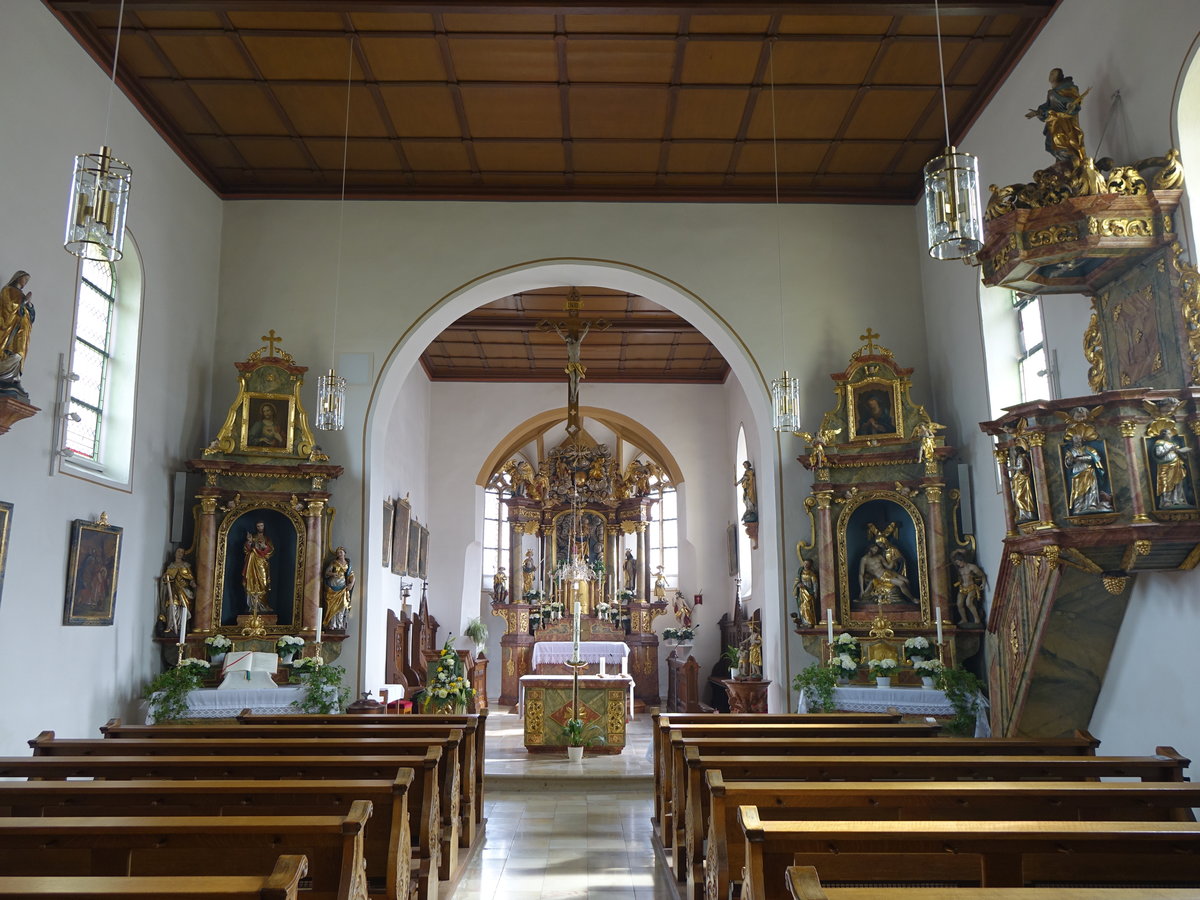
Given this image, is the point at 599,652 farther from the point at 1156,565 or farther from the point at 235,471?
the point at 1156,565

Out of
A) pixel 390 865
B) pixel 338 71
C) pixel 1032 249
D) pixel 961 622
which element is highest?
pixel 338 71

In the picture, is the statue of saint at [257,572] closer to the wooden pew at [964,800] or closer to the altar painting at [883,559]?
the altar painting at [883,559]

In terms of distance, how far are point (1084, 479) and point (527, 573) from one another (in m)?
15.8

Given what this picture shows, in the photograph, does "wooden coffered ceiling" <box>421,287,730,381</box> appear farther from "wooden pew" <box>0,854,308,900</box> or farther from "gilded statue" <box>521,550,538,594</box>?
"wooden pew" <box>0,854,308,900</box>

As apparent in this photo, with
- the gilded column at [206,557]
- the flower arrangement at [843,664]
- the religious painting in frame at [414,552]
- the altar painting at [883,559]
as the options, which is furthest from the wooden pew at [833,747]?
the religious painting in frame at [414,552]

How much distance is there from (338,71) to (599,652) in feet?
39.8

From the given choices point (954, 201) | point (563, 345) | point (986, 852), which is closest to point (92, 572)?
point (954, 201)

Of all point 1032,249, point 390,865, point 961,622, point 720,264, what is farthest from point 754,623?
point 390,865

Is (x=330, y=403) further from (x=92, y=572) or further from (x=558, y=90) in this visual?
(x=558, y=90)

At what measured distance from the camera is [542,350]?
56.2 feet

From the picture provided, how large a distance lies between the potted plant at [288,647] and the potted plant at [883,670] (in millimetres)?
6084

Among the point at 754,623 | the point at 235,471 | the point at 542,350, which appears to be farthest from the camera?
the point at 542,350

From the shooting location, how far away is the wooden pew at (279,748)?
227 inches

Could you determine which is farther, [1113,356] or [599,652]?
[599,652]
